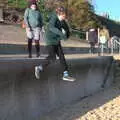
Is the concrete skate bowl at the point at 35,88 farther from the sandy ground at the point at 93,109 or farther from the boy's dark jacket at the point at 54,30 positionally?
the boy's dark jacket at the point at 54,30

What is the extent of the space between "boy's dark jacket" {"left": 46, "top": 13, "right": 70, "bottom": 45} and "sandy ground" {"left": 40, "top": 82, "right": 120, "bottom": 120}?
1.59 metres

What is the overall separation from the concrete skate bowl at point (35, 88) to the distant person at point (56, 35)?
7.3 inches

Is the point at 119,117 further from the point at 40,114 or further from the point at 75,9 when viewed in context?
the point at 75,9

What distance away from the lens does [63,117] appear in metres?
11.9

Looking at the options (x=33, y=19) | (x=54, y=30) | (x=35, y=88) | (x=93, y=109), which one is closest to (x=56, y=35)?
(x=54, y=30)

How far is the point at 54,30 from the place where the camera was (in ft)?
39.1

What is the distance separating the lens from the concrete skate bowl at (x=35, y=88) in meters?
10.3

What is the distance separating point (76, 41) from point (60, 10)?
83.4ft

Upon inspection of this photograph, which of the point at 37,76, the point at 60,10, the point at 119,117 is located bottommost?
the point at 119,117

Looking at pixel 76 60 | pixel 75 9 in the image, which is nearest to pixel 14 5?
pixel 75 9

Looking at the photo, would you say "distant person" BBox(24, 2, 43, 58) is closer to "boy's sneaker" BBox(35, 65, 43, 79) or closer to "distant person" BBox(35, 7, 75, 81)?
"distant person" BBox(35, 7, 75, 81)

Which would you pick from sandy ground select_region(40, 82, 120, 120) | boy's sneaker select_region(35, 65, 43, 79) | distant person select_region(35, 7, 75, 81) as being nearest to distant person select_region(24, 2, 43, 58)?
distant person select_region(35, 7, 75, 81)

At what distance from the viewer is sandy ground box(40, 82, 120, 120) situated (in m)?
12.0

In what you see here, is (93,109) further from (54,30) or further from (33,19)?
(33,19)
